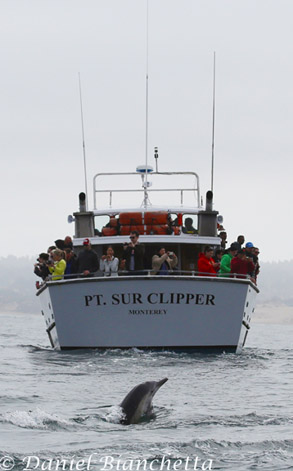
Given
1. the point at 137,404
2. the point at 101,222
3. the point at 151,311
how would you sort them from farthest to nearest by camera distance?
the point at 101,222, the point at 151,311, the point at 137,404

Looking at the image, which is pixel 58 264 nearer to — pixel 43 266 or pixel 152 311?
pixel 43 266

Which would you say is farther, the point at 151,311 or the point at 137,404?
the point at 151,311

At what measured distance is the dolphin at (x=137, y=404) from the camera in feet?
47.7

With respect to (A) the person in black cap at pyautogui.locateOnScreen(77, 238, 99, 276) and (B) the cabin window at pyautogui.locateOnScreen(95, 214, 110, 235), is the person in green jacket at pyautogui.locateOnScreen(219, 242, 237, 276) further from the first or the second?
(B) the cabin window at pyautogui.locateOnScreen(95, 214, 110, 235)

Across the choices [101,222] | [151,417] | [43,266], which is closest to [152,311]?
[43,266]

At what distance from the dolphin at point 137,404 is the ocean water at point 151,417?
15 cm

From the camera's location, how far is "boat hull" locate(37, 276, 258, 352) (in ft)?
76.6

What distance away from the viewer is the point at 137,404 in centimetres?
1474

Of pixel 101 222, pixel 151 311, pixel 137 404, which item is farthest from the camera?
pixel 101 222

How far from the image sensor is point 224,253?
26938 mm

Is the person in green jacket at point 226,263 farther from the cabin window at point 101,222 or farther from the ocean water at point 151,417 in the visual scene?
the cabin window at point 101,222

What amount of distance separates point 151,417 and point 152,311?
28.8 feet

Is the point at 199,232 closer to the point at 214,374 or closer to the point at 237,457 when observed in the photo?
the point at 214,374

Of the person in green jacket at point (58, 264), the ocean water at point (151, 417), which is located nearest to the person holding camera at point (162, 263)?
the ocean water at point (151, 417)
